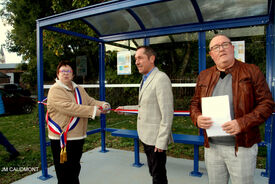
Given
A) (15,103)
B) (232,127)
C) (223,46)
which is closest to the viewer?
(232,127)

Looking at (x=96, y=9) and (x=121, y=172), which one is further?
(x=121, y=172)

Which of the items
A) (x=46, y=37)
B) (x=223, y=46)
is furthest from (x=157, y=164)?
(x=46, y=37)

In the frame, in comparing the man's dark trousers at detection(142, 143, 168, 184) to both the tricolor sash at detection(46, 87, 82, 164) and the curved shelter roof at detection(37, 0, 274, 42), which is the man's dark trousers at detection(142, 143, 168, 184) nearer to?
the tricolor sash at detection(46, 87, 82, 164)

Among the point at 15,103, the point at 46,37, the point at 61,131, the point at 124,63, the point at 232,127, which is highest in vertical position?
the point at 46,37

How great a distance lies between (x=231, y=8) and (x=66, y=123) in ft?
10.1

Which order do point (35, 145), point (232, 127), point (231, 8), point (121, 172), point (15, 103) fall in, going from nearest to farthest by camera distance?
point (232, 127), point (231, 8), point (121, 172), point (35, 145), point (15, 103)

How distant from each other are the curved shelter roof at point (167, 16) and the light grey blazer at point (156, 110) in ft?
3.53

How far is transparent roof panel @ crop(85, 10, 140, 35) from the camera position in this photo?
4.29 m

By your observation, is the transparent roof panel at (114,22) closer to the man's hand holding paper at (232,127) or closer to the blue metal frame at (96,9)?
the blue metal frame at (96,9)

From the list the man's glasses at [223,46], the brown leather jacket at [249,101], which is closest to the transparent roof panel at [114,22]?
the man's glasses at [223,46]

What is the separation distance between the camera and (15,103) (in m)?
11.2

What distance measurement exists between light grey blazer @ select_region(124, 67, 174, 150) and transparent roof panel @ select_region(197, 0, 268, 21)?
6.22ft

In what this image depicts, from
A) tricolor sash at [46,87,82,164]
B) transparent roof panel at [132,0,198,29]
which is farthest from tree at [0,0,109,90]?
tricolor sash at [46,87,82,164]

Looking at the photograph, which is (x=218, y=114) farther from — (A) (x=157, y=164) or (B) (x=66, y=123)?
(B) (x=66, y=123)
